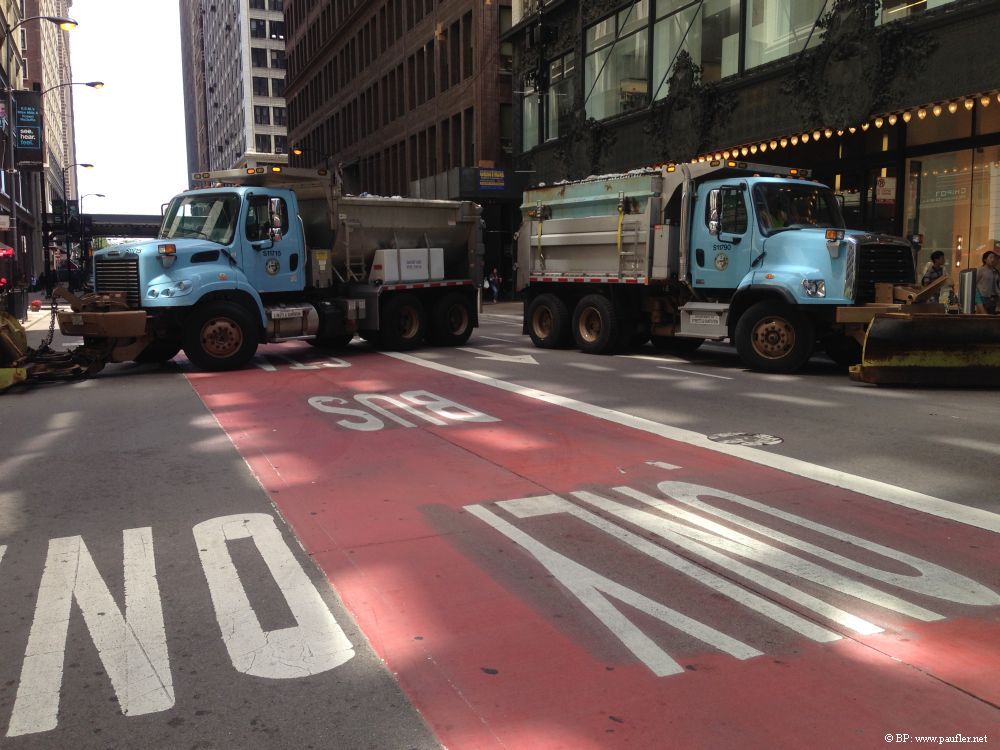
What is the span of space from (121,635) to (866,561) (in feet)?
13.0

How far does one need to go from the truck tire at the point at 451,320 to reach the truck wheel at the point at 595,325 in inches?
101

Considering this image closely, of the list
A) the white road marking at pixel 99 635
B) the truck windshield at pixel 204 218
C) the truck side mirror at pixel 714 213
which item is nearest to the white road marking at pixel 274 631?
the white road marking at pixel 99 635

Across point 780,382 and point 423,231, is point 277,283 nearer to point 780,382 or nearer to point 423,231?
point 423,231

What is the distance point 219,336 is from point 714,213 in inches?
324

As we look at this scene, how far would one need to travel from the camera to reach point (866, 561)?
5.04 m

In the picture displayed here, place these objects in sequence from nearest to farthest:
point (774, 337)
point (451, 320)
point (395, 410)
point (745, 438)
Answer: point (745, 438)
point (395, 410)
point (774, 337)
point (451, 320)

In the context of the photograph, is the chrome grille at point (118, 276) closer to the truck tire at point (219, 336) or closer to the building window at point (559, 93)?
the truck tire at point (219, 336)

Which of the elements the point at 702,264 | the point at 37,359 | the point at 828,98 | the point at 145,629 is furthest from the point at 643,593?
the point at 828,98

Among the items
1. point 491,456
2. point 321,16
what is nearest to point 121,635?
point 491,456

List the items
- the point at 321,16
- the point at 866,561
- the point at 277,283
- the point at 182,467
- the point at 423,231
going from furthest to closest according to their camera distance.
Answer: the point at 321,16, the point at 423,231, the point at 277,283, the point at 182,467, the point at 866,561

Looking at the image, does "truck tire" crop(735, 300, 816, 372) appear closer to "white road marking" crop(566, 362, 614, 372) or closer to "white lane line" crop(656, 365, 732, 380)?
"white lane line" crop(656, 365, 732, 380)

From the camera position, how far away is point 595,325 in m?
17.0

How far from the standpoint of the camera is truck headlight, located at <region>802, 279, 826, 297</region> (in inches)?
508

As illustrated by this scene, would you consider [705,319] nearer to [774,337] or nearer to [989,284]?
[774,337]
